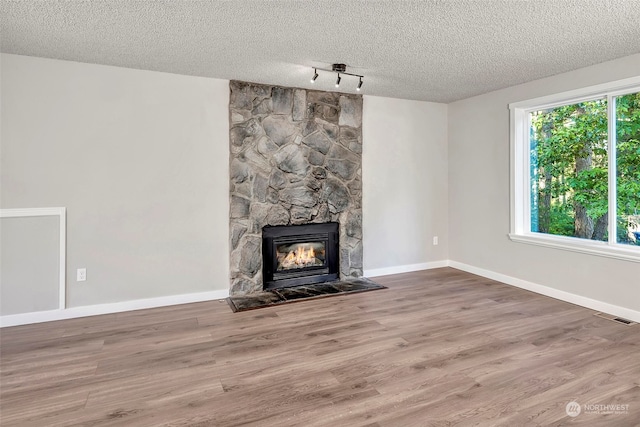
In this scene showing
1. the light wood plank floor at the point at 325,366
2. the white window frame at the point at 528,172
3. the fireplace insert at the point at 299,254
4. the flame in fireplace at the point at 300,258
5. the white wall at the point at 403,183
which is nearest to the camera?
the light wood plank floor at the point at 325,366

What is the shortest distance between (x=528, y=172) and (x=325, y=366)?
3483 mm

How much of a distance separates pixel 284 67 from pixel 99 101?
181 centimetres

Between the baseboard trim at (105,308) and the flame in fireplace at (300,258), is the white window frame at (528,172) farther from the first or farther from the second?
the baseboard trim at (105,308)

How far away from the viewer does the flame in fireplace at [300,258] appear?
14.3 ft

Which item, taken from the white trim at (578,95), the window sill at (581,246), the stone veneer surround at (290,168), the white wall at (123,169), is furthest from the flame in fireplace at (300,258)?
the white trim at (578,95)

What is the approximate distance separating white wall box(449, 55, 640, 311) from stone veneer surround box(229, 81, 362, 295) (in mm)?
1558

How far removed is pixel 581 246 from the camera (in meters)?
3.63

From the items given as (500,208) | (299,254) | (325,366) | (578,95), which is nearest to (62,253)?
(299,254)

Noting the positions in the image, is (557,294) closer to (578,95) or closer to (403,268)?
(403,268)

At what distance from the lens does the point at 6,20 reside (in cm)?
249

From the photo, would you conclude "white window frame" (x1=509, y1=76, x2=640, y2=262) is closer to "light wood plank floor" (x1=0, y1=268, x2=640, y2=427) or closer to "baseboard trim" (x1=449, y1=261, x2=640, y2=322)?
"baseboard trim" (x1=449, y1=261, x2=640, y2=322)

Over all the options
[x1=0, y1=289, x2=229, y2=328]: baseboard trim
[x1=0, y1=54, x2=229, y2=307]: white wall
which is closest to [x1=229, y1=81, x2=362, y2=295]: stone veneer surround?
[x1=0, y1=54, x2=229, y2=307]: white wall

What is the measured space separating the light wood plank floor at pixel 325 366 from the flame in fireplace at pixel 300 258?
825 mm

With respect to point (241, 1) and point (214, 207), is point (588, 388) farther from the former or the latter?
point (214, 207)
